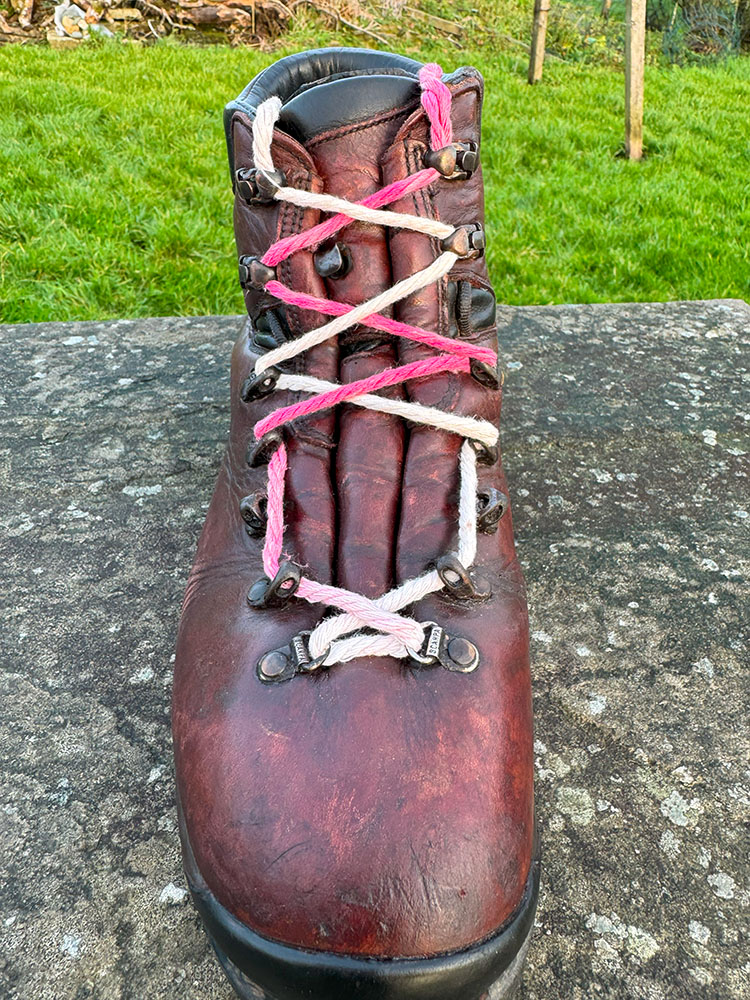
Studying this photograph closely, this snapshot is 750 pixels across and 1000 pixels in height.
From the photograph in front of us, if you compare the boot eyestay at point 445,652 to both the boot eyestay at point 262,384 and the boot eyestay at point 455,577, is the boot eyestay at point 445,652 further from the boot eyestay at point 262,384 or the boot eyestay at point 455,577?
the boot eyestay at point 262,384

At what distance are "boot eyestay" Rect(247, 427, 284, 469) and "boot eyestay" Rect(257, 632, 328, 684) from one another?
0.93 ft

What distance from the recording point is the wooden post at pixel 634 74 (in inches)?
158

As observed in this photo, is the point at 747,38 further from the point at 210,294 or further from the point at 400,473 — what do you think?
the point at 400,473

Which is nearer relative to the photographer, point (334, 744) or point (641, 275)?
point (334, 744)

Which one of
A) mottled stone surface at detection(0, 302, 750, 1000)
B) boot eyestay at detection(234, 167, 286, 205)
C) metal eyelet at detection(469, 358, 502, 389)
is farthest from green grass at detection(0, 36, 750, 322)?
metal eyelet at detection(469, 358, 502, 389)

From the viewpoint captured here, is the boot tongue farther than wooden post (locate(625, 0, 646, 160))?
No

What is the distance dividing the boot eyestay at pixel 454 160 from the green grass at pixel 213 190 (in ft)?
5.81

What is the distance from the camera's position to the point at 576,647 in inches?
46.0

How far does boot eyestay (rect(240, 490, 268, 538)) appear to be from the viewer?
Answer: 992mm

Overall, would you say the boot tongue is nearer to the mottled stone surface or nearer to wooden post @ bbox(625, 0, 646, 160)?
the mottled stone surface

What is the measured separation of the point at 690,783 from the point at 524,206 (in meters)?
3.23

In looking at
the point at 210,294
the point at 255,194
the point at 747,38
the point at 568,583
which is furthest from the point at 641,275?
the point at 747,38

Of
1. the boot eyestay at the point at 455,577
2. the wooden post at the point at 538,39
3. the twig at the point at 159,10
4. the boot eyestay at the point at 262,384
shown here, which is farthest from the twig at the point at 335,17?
the boot eyestay at the point at 455,577

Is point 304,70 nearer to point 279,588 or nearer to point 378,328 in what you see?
point 378,328
